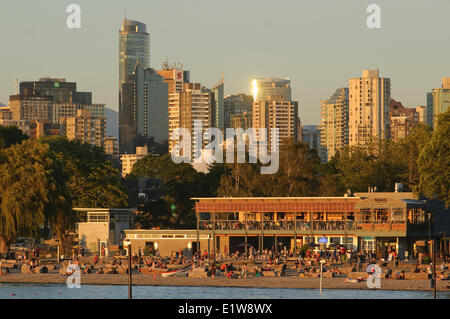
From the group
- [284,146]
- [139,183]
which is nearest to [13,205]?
[284,146]

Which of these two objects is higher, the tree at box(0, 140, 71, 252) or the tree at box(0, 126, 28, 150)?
the tree at box(0, 126, 28, 150)

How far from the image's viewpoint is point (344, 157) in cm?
12744

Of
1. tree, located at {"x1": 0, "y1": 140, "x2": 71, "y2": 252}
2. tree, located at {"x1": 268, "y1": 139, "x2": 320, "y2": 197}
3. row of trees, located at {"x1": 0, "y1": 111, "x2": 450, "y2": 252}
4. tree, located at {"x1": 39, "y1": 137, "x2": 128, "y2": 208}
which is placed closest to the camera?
tree, located at {"x1": 0, "y1": 140, "x2": 71, "y2": 252}

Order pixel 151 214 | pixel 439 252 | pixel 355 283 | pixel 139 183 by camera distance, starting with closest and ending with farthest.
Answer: pixel 355 283, pixel 439 252, pixel 151 214, pixel 139 183

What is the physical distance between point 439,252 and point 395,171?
31747 millimetres

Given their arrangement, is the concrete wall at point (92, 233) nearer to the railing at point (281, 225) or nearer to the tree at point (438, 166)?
the railing at point (281, 225)

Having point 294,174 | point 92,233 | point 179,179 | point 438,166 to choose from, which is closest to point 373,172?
point 294,174

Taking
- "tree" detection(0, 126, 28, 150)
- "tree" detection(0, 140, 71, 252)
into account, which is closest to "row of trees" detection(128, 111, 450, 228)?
"tree" detection(0, 126, 28, 150)

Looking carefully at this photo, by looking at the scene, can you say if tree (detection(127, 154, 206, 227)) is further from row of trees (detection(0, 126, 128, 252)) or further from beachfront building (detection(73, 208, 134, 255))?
row of trees (detection(0, 126, 128, 252))

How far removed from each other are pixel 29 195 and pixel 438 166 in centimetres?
3579

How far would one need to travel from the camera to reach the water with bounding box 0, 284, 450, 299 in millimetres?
57969

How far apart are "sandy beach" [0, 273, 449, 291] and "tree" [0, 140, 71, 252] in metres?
7.67
